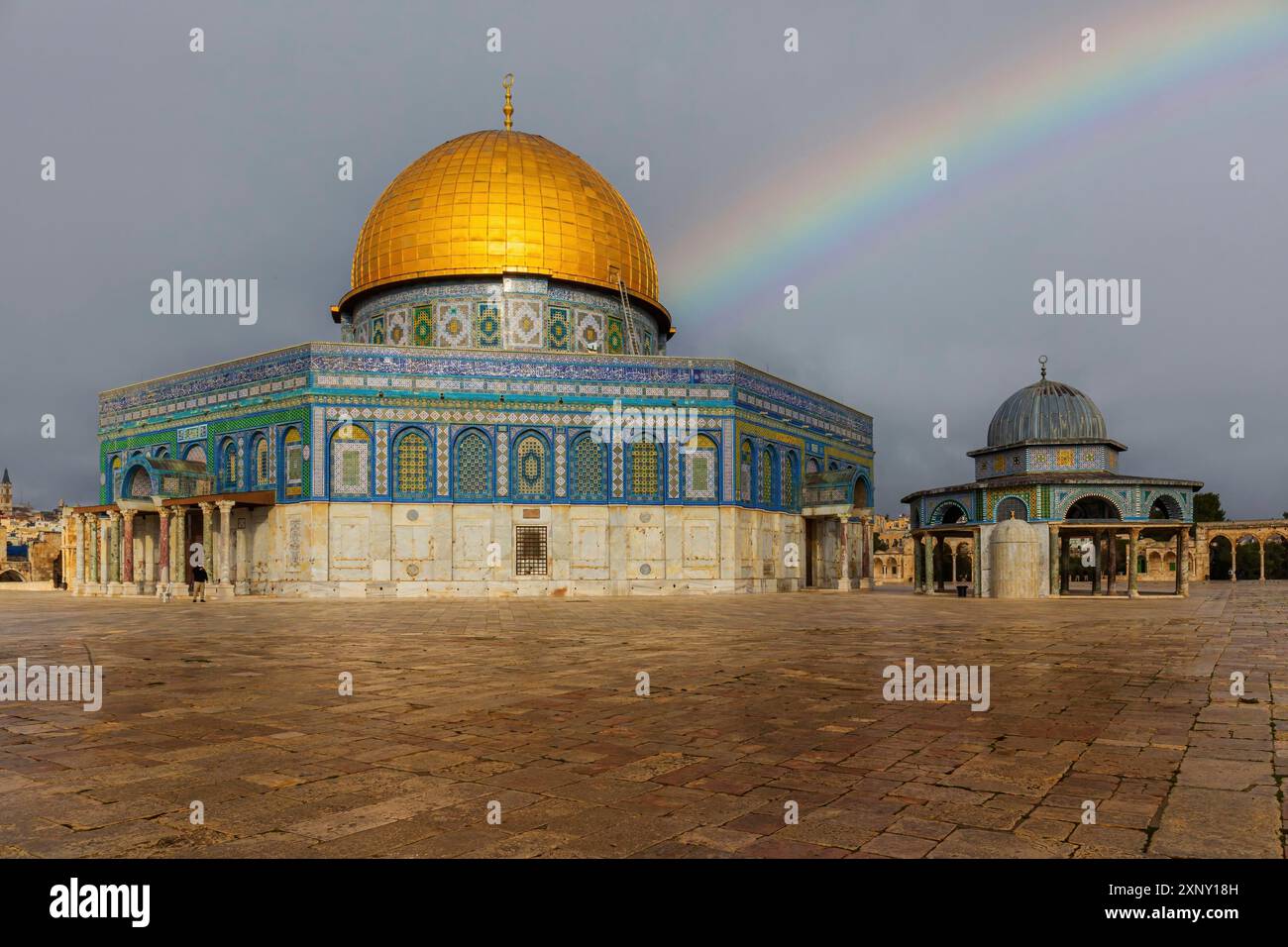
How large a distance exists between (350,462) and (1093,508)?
32.2 meters

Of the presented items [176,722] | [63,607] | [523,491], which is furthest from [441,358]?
[176,722]

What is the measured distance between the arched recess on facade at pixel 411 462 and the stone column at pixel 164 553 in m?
7.51

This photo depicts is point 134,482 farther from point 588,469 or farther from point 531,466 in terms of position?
point 588,469

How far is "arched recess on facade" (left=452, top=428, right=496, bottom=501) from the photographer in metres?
28.2

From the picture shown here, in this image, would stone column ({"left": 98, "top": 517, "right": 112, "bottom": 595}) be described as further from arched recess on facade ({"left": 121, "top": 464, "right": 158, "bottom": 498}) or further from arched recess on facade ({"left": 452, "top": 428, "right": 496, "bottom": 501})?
arched recess on facade ({"left": 452, "top": 428, "right": 496, "bottom": 501})

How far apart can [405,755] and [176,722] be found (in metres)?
2.06

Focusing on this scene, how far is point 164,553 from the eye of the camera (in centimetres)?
2822

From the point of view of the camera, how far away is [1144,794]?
410 centimetres

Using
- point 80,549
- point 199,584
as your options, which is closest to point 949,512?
point 199,584

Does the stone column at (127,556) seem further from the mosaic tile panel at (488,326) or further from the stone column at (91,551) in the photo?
the mosaic tile panel at (488,326)

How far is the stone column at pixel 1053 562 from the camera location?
2847 centimetres

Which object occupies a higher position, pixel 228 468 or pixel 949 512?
pixel 228 468
